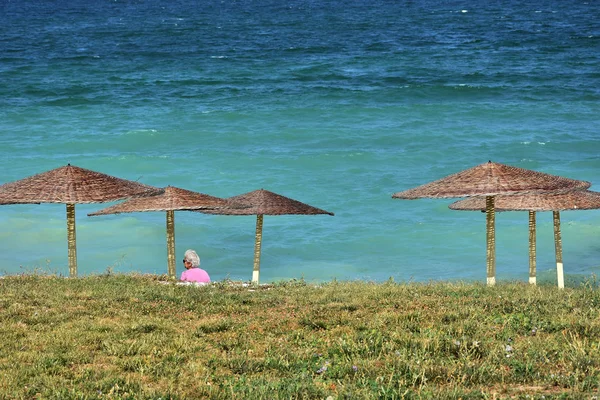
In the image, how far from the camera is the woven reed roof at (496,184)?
51.2 feet


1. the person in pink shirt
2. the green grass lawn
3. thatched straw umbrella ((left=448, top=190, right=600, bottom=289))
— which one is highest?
thatched straw umbrella ((left=448, top=190, right=600, bottom=289))

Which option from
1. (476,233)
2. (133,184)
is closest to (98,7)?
(476,233)

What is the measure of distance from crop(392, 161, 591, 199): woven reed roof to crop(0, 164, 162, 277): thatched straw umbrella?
18.1 ft

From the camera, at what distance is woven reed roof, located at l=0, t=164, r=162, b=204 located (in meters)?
16.3

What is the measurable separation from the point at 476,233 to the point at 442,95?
25.5 m

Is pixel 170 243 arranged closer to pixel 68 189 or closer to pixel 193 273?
pixel 193 273

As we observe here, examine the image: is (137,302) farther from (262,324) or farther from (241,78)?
(241,78)

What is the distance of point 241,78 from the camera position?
6000 centimetres

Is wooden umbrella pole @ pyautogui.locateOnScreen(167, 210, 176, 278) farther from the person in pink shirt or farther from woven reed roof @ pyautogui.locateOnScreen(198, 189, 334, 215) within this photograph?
the person in pink shirt

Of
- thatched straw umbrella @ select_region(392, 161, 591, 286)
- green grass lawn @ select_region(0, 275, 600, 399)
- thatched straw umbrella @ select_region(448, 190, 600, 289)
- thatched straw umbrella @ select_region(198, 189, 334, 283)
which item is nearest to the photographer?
green grass lawn @ select_region(0, 275, 600, 399)

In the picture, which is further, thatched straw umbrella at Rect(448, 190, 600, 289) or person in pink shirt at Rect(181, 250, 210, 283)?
thatched straw umbrella at Rect(448, 190, 600, 289)

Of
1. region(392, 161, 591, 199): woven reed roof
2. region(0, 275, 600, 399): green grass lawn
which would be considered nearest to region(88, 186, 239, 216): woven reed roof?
region(0, 275, 600, 399): green grass lawn

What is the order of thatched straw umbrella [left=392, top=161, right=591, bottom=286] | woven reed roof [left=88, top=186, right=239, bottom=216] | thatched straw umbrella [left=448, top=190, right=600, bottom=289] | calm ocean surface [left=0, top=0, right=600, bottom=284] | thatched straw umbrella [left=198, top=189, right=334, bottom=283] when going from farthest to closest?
1. calm ocean surface [left=0, top=0, right=600, bottom=284]
2. thatched straw umbrella [left=198, top=189, right=334, bottom=283]
3. thatched straw umbrella [left=448, top=190, right=600, bottom=289]
4. woven reed roof [left=88, top=186, right=239, bottom=216]
5. thatched straw umbrella [left=392, top=161, right=591, bottom=286]

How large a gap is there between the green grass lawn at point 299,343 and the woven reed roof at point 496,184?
198cm
